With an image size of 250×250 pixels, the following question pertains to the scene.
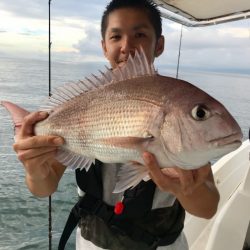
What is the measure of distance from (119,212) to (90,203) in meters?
0.21

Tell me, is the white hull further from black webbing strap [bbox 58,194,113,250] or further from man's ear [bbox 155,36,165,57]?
man's ear [bbox 155,36,165,57]

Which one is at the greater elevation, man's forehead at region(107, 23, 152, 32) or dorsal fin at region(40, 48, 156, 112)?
man's forehead at region(107, 23, 152, 32)

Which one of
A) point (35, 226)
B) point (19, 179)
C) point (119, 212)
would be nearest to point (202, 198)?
point (119, 212)

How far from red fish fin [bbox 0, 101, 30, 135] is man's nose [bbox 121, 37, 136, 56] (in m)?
0.60

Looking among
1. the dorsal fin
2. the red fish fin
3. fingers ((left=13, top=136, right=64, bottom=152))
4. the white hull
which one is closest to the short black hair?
the dorsal fin

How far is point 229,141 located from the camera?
125 cm

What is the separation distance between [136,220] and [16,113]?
2.68 ft

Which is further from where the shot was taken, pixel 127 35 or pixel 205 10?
pixel 205 10

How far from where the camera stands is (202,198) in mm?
1866

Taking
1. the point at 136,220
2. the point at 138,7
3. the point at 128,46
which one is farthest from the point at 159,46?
the point at 136,220

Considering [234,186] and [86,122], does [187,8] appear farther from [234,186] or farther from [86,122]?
[86,122]

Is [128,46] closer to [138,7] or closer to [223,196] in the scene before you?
[138,7]

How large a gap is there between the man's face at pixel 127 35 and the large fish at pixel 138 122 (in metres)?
0.43

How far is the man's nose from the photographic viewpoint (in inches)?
79.4
